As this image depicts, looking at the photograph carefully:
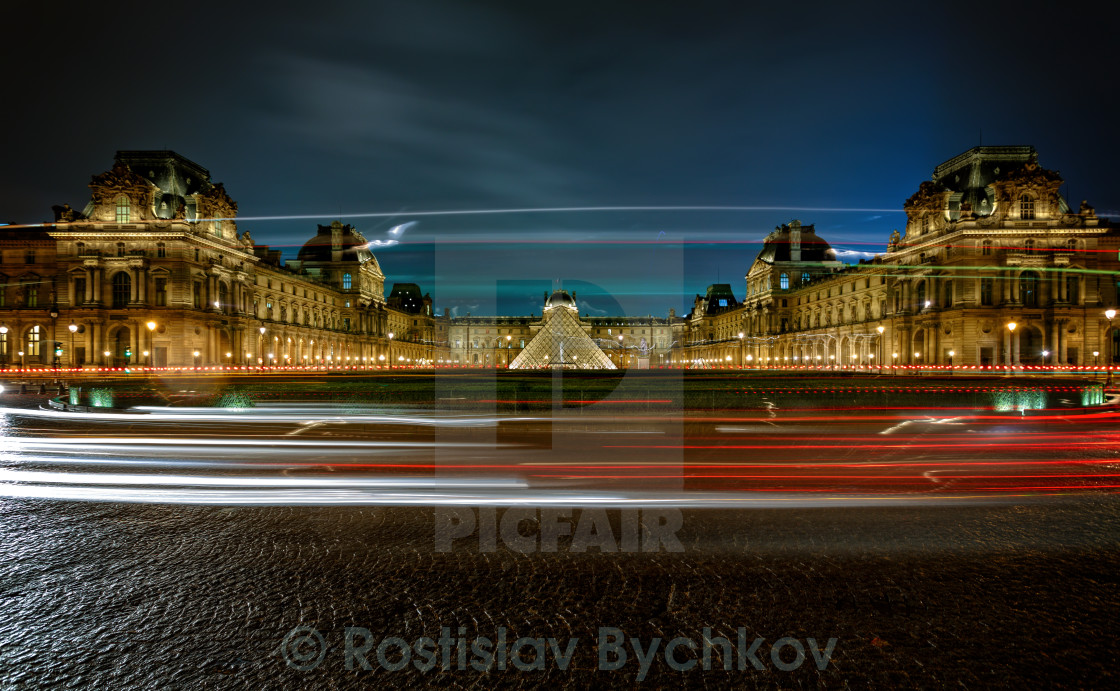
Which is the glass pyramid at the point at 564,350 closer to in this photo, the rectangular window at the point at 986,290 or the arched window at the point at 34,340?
the rectangular window at the point at 986,290

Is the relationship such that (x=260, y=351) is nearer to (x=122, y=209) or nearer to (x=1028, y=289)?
(x=122, y=209)

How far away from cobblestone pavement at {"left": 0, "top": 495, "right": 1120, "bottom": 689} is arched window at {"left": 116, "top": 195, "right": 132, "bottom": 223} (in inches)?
1795

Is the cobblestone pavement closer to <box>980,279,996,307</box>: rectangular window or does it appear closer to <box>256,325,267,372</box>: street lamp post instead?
<box>980,279,996,307</box>: rectangular window

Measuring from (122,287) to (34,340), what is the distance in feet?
26.8

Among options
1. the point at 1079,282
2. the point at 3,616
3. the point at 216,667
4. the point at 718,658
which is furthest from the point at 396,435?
the point at 1079,282

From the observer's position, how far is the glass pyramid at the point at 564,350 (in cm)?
4441

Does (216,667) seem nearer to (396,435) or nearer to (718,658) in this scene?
(718,658)

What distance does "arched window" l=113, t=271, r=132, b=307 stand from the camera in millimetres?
41281

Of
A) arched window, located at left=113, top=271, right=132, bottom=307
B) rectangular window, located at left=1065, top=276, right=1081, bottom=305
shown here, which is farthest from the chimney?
rectangular window, located at left=1065, top=276, right=1081, bottom=305

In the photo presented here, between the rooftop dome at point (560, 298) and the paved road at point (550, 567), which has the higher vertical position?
the rooftop dome at point (560, 298)

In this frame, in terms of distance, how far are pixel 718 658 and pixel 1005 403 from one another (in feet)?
69.8

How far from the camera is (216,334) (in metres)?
43.7

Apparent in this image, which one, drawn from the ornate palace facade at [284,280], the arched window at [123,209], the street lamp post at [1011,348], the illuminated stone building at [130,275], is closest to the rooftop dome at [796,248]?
the ornate palace facade at [284,280]

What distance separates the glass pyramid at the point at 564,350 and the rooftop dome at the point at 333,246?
139 ft
